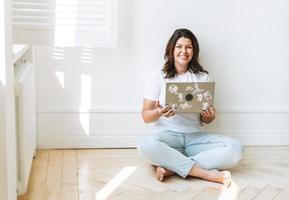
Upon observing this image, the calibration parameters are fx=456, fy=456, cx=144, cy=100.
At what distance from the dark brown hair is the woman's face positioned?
23 mm

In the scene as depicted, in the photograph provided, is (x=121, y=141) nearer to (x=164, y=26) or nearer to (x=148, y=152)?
(x=148, y=152)

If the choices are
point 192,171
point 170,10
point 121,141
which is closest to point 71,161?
point 121,141

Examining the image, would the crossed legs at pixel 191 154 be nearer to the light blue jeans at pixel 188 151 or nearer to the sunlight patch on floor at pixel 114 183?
the light blue jeans at pixel 188 151

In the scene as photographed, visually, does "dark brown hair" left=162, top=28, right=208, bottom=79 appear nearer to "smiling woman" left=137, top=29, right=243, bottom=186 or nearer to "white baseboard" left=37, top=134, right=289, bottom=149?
"smiling woman" left=137, top=29, right=243, bottom=186

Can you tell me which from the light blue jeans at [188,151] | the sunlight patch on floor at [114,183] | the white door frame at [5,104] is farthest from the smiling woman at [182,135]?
the white door frame at [5,104]

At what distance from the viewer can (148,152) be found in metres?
2.27

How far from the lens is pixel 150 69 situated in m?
2.67

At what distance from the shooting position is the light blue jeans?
7.31 feet

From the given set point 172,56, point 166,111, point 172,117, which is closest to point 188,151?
point 172,117

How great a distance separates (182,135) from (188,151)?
9cm

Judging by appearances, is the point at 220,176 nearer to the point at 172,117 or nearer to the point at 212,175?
the point at 212,175

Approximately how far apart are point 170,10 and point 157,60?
0.97 ft

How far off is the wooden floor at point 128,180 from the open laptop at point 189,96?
351 millimetres

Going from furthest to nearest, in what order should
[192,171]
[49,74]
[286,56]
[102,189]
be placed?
[286,56], [49,74], [192,171], [102,189]
